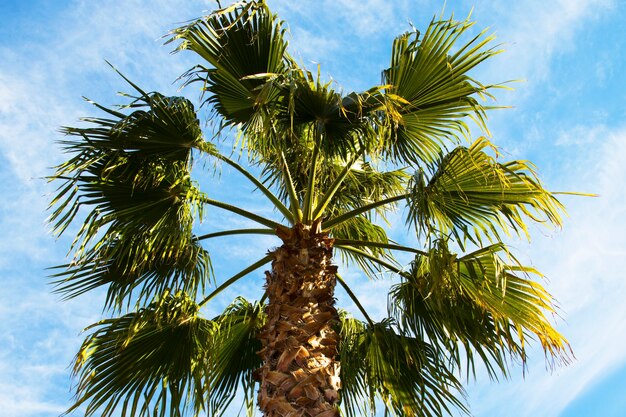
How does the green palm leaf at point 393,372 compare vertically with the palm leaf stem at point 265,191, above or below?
below

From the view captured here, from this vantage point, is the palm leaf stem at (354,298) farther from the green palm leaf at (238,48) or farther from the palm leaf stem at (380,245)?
the green palm leaf at (238,48)

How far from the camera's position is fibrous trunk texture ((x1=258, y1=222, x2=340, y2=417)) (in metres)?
5.43

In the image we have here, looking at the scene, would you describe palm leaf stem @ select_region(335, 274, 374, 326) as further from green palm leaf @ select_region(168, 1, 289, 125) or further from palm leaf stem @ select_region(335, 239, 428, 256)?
green palm leaf @ select_region(168, 1, 289, 125)

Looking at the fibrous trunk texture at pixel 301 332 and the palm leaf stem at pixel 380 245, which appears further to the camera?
the palm leaf stem at pixel 380 245

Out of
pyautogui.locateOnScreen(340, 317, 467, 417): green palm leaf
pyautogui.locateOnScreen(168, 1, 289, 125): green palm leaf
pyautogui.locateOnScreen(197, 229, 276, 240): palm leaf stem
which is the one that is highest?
pyautogui.locateOnScreen(168, 1, 289, 125): green palm leaf

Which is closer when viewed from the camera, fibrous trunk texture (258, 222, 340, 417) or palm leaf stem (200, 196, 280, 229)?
fibrous trunk texture (258, 222, 340, 417)

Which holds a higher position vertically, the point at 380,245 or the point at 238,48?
the point at 238,48

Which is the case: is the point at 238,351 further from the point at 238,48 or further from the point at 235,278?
the point at 238,48

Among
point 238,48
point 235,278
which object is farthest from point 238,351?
point 238,48

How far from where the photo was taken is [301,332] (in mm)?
5703

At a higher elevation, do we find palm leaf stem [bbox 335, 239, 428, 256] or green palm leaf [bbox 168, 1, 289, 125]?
green palm leaf [bbox 168, 1, 289, 125]

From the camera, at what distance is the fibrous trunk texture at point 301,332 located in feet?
17.8

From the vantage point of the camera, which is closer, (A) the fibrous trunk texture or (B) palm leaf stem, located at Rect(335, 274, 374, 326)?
(A) the fibrous trunk texture

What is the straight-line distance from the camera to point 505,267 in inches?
246
